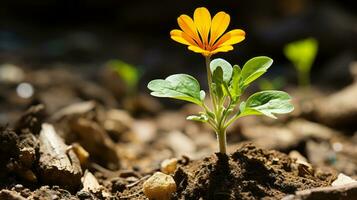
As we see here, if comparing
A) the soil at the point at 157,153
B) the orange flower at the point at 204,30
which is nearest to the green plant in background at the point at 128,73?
the soil at the point at 157,153

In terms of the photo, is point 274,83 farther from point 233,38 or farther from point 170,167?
point 233,38

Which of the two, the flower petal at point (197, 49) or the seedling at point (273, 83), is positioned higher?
the seedling at point (273, 83)

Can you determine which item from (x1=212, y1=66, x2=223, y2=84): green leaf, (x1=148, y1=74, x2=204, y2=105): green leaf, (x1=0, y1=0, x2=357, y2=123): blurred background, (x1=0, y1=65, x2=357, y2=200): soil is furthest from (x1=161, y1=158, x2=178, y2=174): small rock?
(x1=0, y1=0, x2=357, y2=123): blurred background

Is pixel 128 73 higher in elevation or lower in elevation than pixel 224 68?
higher

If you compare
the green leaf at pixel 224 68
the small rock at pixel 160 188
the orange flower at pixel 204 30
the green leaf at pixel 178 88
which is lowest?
the small rock at pixel 160 188

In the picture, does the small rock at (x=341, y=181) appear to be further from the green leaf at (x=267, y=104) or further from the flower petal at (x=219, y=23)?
the flower petal at (x=219, y=23)

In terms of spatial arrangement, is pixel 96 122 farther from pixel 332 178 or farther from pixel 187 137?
pixel 332 178

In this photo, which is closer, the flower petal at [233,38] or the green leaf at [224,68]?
the flower petal at [233,38]

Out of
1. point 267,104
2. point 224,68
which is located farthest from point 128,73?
point 267,104
